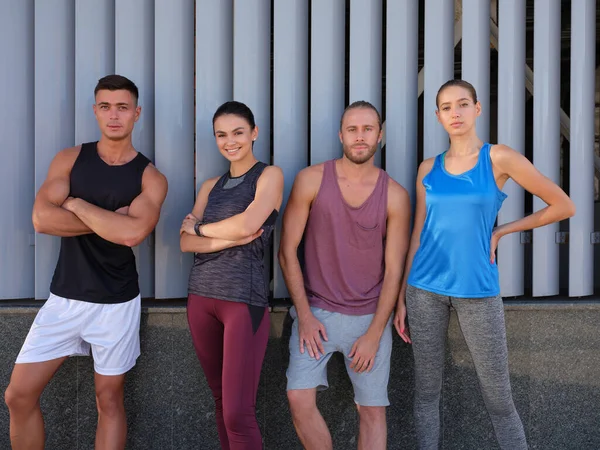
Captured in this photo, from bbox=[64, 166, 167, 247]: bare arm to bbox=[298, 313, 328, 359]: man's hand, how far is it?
1.07 metres

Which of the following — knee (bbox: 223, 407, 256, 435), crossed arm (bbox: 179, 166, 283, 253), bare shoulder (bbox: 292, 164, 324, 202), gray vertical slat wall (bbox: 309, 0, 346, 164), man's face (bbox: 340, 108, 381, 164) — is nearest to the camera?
knee (bbox: 223, 407, 256, 435)

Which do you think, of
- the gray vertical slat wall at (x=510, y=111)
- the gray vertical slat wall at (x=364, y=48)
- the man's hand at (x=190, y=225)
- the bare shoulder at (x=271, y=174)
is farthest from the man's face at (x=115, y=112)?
the gray vertical slat wall at (x=510, y=111)

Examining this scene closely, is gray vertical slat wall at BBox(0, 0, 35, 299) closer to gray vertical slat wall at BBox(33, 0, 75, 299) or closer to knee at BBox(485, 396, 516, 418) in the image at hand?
gray vertical slat wall at BBox(33, 0, 75, 299)

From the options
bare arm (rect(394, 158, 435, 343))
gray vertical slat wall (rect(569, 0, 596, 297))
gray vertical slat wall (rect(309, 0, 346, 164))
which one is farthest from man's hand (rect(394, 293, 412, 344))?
gray vertical slat wall (rect(569, 0, 596, 297))

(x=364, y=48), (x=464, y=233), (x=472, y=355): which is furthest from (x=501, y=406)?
(x=364, y=48)

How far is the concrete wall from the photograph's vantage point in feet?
12.5

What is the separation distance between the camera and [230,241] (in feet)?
10.3

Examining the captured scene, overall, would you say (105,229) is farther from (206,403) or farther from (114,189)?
(206,403)

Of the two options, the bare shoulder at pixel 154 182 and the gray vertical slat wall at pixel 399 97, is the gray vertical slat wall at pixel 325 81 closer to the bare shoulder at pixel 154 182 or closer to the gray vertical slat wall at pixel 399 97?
the gray vertical slat wall at pixel 399 97

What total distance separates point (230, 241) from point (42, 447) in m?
1.67

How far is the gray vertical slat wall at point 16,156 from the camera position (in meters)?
3.96

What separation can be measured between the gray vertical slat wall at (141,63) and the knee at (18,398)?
1.01 meters

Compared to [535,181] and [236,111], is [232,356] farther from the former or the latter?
[535,181]

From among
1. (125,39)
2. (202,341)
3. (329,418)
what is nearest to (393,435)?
(329,418)
